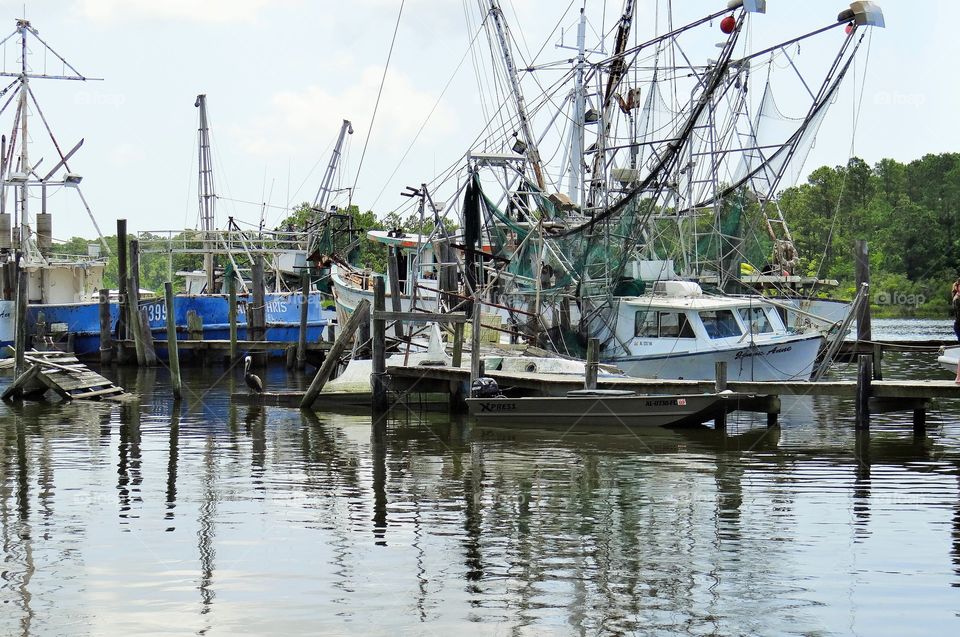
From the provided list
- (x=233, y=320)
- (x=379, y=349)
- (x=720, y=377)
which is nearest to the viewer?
(x=720, y=377)

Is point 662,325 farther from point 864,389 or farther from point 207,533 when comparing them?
point 207,533

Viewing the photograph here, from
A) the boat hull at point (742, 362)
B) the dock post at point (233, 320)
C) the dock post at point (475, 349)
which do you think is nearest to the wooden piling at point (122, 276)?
the dock post at point (233, 320)

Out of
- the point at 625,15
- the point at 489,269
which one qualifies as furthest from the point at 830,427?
the point at 625,15

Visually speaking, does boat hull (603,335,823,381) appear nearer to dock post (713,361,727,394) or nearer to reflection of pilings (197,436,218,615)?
dock post (713,361,727,394)

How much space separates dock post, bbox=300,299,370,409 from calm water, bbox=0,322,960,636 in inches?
95.0

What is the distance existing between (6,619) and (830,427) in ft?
62.8

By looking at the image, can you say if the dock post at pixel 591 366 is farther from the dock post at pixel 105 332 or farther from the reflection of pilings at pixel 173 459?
the dock post at pixel 105 332

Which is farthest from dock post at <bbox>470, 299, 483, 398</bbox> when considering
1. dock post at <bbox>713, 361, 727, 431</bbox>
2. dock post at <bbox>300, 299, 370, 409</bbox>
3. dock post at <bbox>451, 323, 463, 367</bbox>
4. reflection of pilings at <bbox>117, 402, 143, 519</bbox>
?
reflection of pilings at <bbox>117, 402, 143, 519</bbox>

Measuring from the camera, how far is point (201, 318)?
51.0 metres

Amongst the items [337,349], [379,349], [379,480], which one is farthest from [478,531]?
[337,349]

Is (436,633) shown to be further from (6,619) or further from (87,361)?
(87,361)

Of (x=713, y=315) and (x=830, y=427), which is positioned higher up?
(x=713, y=315)

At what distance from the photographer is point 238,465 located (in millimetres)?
22672

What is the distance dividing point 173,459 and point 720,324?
1566cm
